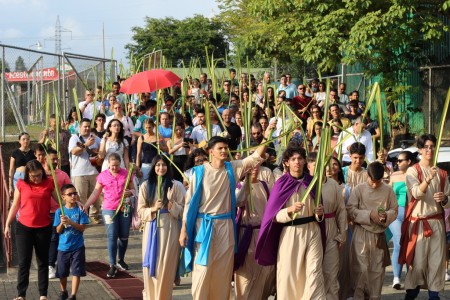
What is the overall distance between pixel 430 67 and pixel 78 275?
13.4 meters

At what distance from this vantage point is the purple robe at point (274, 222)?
930 cm

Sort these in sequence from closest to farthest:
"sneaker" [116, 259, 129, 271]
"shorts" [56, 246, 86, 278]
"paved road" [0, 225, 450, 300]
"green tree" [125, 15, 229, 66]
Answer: "shorts" [56, 246, 86, 278]
"paved road" [0, 225, 450, 300]
"sneaker" [116, 259, 129, 271]
"green tree" [125, 15, 229, 66]

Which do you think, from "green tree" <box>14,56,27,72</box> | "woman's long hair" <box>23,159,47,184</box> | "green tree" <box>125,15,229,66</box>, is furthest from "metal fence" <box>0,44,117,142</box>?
"green tree" <box>125,15,229,66</box>

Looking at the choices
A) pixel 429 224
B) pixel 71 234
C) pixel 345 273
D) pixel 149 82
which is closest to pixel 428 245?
pixel 429 224

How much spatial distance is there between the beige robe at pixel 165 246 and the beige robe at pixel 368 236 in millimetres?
1845

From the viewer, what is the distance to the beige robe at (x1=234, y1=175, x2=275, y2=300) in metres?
9.99

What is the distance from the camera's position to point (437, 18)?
65.6 ft

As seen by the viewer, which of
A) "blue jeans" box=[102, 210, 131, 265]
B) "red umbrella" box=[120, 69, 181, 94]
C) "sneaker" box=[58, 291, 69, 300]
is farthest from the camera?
"red umbrella" box=[120, 69, 181, 94]

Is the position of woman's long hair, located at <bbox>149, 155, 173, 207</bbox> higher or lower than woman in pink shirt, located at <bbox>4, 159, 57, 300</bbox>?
higher

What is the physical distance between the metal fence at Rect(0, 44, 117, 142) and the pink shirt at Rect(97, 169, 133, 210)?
3.46 m

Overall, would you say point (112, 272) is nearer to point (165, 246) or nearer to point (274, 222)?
point (165, 246)

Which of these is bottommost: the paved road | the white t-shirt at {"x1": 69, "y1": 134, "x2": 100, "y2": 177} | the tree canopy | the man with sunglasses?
the paved road

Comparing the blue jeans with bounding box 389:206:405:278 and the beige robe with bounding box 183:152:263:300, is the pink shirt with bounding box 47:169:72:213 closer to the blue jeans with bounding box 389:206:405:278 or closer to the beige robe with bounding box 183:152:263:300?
the beige robe with bounding box 183:152:263:300

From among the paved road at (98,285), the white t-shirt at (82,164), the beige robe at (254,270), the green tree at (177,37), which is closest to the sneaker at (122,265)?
the paved road at (98,285)
